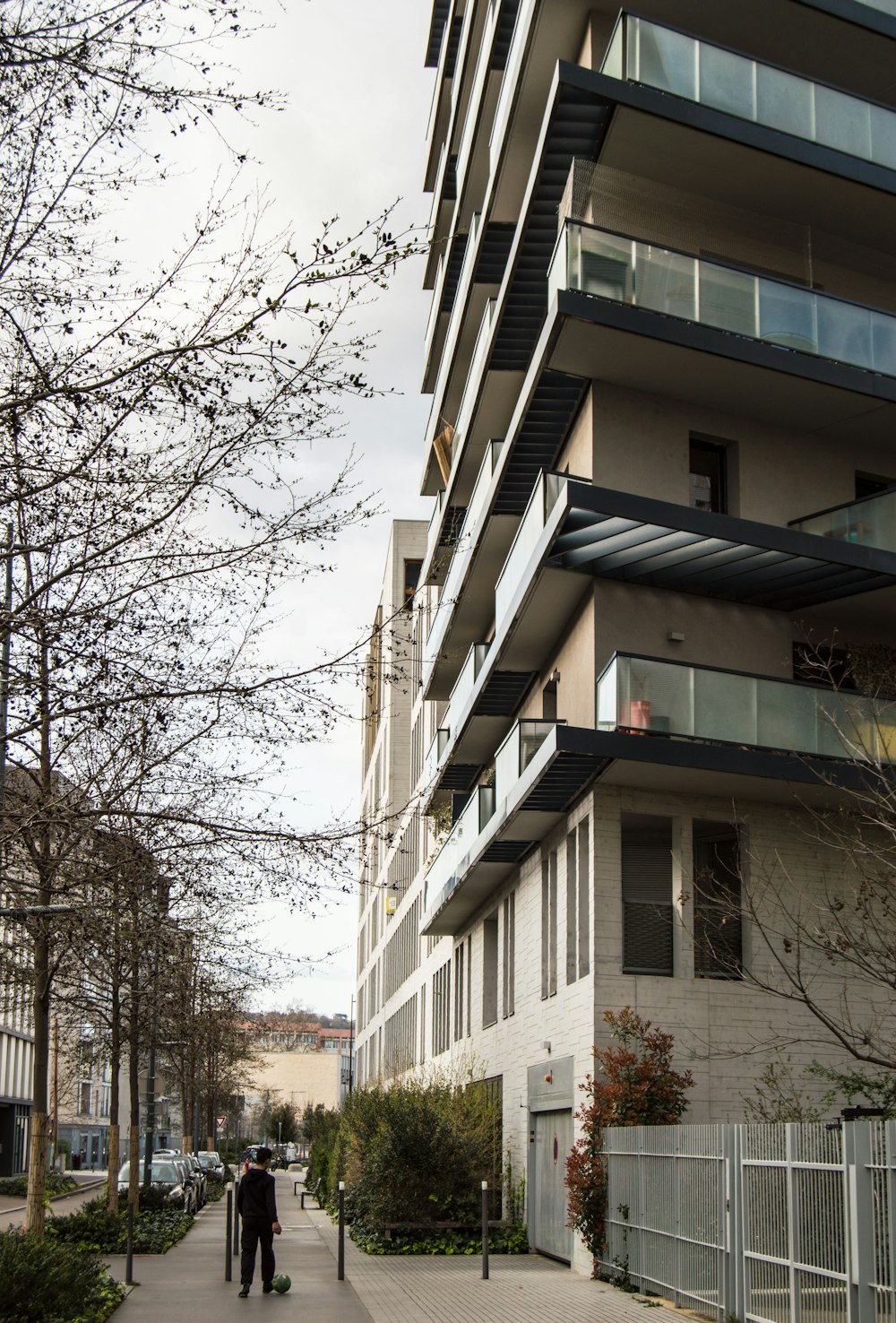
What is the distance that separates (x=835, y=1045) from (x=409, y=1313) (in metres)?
7.09

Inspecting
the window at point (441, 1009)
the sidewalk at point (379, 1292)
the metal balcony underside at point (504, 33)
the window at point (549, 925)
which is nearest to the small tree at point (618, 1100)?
the sidewalk at point (379, 1292)

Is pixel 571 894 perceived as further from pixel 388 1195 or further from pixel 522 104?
pixel 522 104

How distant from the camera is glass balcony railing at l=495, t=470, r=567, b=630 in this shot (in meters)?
20.6

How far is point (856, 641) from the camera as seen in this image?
2217cm

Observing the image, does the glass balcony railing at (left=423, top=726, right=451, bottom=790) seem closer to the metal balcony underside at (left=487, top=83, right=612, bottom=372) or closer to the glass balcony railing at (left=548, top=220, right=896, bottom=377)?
the metal balcony underside at (left=487, top=83, right=612, bottom=372)

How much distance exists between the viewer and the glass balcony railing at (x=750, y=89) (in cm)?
2008

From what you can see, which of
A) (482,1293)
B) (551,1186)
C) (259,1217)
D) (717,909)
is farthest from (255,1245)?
(717,909)

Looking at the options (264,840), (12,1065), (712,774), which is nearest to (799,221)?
(712,774)

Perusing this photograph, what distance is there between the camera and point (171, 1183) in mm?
36531

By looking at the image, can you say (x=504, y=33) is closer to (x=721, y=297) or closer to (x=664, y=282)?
(x=664, y=282)

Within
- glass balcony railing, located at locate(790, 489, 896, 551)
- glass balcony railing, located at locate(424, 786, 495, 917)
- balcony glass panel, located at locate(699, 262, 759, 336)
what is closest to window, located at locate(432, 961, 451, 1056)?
glass balcony railing, located at locate(424, 786, 495, 917)

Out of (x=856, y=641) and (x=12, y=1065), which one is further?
(x=12, y=1065)

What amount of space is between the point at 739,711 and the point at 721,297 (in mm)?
5799

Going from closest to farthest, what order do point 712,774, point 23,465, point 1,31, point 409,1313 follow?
point 1,31
point 23,465
point 409,1313
point 712,774
